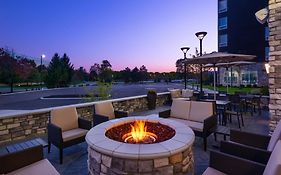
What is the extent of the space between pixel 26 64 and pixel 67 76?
734cm

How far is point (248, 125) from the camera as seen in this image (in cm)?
727

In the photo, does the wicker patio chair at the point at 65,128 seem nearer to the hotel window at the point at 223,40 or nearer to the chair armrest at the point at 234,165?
the chair armrest at the point at 234,165

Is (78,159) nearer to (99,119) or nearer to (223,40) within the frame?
(99,119)

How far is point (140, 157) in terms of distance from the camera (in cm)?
273

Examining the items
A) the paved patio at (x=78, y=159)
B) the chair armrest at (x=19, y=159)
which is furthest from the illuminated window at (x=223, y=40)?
the chair armrest at (x=19, y=159)

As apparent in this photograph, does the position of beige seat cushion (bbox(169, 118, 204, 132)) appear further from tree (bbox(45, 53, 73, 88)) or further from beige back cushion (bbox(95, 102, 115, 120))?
tree (bbox(45, 53, 73, 88))

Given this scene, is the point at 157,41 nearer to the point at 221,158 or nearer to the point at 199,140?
the point at 199,140

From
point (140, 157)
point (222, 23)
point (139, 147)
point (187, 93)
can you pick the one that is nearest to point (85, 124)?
point (139, 147)

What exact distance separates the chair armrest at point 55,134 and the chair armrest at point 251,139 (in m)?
3.63

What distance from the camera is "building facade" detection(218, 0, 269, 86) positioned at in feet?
82.8

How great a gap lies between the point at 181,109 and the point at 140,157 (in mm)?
3707

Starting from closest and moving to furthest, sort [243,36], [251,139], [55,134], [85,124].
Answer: [251,139] < [55,134] < [85,124] < [243,36]

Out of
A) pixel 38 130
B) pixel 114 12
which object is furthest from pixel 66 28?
pixel 38 130

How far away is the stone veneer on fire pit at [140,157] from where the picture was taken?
2.75 meters
